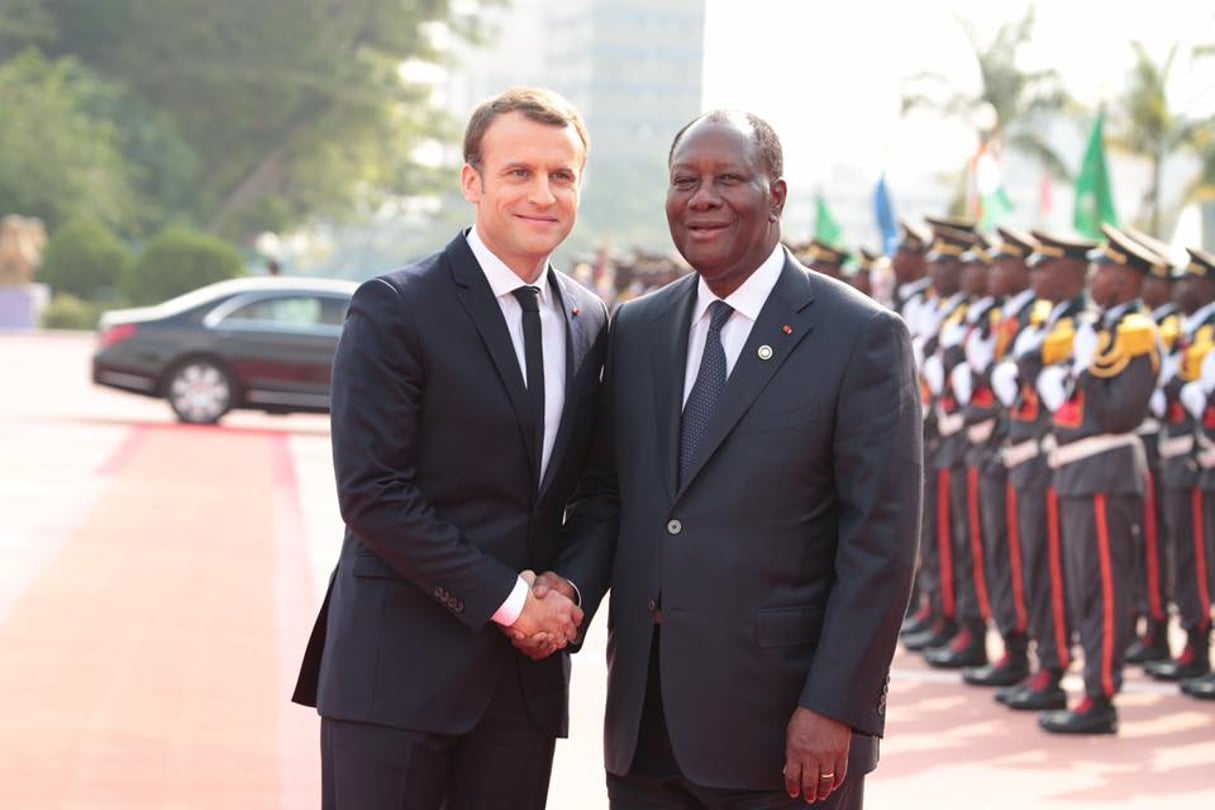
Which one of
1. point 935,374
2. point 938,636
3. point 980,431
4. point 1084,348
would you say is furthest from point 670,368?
point 938,636

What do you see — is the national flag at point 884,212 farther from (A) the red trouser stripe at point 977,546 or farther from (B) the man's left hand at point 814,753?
(B) the man's left hand at point 814,753

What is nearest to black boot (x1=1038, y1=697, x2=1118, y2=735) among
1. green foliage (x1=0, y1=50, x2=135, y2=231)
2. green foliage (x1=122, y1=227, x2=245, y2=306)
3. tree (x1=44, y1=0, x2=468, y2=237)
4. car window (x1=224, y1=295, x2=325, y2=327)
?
car window (x1=224, y1=295, x2=325, y2=327)

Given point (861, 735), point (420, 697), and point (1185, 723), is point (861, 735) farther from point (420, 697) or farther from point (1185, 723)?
point (1185, 723)

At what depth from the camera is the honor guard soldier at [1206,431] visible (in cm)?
1020

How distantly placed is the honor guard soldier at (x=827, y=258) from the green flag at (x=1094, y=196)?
183 cm

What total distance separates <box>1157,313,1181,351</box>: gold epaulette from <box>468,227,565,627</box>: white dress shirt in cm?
675

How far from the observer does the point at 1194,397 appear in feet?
34.1

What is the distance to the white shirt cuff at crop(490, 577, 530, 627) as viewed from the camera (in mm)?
4137

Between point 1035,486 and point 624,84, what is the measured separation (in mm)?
131523

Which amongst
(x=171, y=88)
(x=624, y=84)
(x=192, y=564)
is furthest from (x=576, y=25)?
(x=192, y=564)

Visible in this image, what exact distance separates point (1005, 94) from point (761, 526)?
1629 inches

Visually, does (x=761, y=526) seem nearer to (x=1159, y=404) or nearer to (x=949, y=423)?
(x=949, y=423)

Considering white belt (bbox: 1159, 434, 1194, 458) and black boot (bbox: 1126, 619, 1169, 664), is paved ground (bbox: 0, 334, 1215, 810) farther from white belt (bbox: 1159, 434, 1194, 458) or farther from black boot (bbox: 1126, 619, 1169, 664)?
white belt (bbox: 1159, 434, 1194, 458)

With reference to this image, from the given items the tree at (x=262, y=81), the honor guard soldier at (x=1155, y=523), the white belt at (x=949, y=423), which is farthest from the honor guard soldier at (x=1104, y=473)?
the tree at (x=262, y=81)
